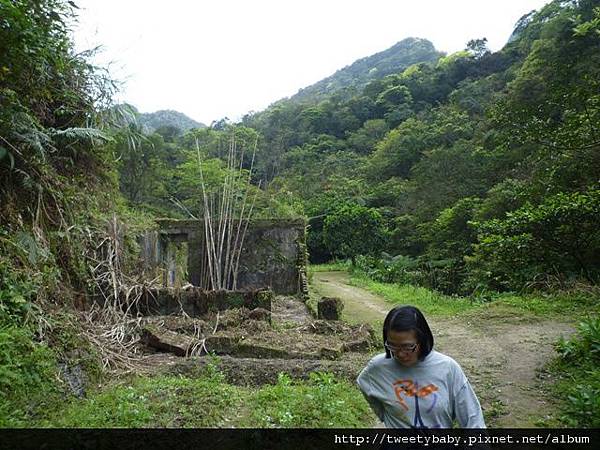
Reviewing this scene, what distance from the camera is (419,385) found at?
5.52 feet

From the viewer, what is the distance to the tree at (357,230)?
16828mm

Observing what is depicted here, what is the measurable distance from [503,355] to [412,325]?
3665 mm

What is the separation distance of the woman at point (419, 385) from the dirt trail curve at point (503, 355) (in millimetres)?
1779

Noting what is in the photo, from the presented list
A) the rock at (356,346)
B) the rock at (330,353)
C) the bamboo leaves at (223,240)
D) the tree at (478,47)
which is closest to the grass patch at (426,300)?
the rock at (356,346)

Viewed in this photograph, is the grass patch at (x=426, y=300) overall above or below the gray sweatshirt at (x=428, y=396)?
below

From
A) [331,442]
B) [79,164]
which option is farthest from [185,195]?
[331,442]

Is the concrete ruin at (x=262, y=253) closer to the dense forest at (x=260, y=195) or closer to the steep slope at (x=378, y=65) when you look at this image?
the dense forest at (x=260, y=195)

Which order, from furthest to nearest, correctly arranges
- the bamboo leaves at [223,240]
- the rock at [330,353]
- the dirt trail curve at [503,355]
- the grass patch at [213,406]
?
the bamboo leaves at [223,240]
the rock at [330,353]
the dirt trail curve at [503,355]
the grass patch at [213,406]

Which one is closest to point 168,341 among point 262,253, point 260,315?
point 260,315

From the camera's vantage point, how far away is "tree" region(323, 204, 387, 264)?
16828 millimetres

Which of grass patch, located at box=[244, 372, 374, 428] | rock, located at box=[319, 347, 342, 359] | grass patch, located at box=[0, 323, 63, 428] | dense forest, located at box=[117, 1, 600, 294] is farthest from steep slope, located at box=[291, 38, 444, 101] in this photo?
grass patch, located at box=[0, 323, 63, 428]

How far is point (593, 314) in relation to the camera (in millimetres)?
5668

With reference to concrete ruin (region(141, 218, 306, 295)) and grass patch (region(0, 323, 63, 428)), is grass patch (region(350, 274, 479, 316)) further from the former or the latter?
grass patch (region(0, 323, 63, 428))

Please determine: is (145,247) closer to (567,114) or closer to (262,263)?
(262,263)
